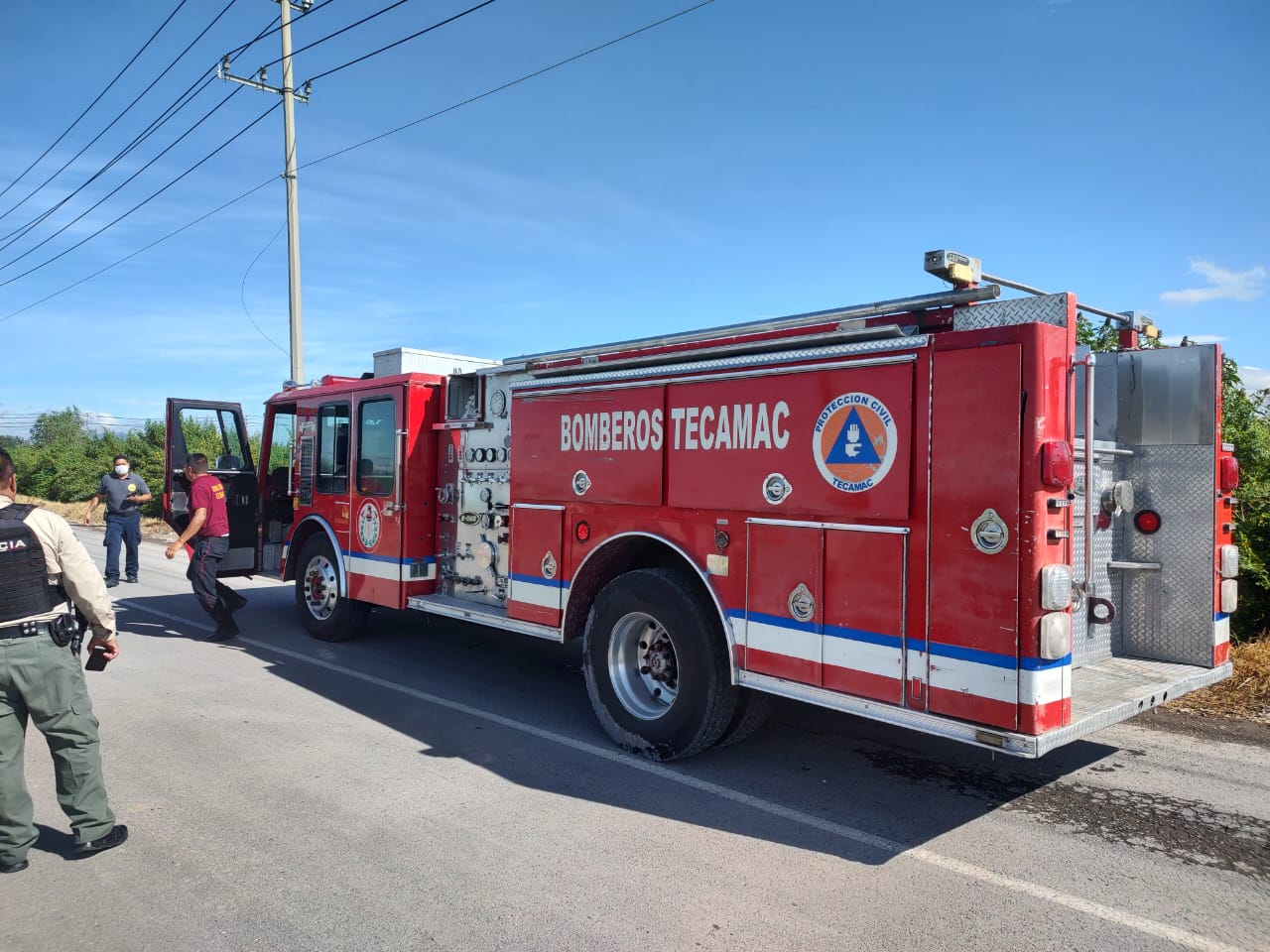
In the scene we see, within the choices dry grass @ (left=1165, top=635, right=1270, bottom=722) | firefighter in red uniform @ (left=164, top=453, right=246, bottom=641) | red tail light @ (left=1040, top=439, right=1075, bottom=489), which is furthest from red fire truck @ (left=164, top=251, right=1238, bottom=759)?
firefighter in red uniform @ (left=164, top=453, right=246, bottom=641)

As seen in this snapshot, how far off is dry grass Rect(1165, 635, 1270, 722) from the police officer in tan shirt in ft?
22.6

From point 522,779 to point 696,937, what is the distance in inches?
73.0

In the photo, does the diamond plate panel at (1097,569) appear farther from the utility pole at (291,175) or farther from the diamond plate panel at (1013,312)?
the utility pole at (291,175)

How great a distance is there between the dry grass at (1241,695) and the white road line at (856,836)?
138 inches

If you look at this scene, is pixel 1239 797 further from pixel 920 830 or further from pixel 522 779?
pixel 522 779

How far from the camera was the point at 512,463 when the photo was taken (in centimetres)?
653

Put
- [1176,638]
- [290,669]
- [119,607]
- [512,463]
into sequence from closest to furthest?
[1176,638], [512,463], [290,669], [119,607]

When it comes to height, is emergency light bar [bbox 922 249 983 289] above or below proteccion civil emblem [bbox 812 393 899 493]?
above

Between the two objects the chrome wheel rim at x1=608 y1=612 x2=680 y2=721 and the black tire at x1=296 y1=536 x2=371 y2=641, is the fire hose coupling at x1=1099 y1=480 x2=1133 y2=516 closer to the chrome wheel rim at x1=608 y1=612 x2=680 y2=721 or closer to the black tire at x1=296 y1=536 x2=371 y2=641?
the chrome wheel rim at x1=608 y1=612 x2=680 y2=721

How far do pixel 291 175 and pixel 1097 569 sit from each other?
1671 centimetres

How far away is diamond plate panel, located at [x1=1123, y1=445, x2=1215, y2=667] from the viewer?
504cm

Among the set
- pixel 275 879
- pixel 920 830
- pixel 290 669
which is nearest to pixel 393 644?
pixel 290 669

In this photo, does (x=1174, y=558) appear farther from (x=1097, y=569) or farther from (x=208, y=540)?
(x=208, y=540)

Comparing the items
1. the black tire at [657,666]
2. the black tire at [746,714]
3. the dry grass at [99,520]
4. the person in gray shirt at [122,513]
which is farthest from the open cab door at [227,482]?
the dry grass at [99,520]
